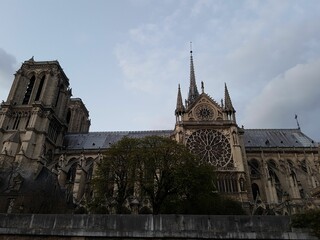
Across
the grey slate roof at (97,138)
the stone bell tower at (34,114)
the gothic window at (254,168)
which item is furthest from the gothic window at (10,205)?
the gothic window at (254,168)

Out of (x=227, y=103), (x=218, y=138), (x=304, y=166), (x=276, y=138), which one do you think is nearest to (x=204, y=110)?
(x=227, y=103)

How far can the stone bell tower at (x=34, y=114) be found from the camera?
125ft

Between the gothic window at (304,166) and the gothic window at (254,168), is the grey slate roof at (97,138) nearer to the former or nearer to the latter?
the gothic window at (254,168)

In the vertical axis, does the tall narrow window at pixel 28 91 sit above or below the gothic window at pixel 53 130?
above

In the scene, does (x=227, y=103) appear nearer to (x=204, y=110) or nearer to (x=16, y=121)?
(x=204, y=110)

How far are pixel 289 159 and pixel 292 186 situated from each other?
24.6 ft

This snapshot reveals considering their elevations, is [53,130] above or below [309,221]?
above

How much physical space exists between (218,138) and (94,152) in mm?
20530

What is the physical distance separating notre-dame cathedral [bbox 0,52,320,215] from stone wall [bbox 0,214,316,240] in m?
14.4

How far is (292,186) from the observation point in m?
35.0

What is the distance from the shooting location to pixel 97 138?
5075cm

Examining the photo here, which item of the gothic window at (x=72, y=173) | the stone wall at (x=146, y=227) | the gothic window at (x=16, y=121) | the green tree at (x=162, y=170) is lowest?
the stone wall at (x=146, y=227)

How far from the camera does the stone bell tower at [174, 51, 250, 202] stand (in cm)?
3291

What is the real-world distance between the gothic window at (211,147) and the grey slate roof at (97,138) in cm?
1165
